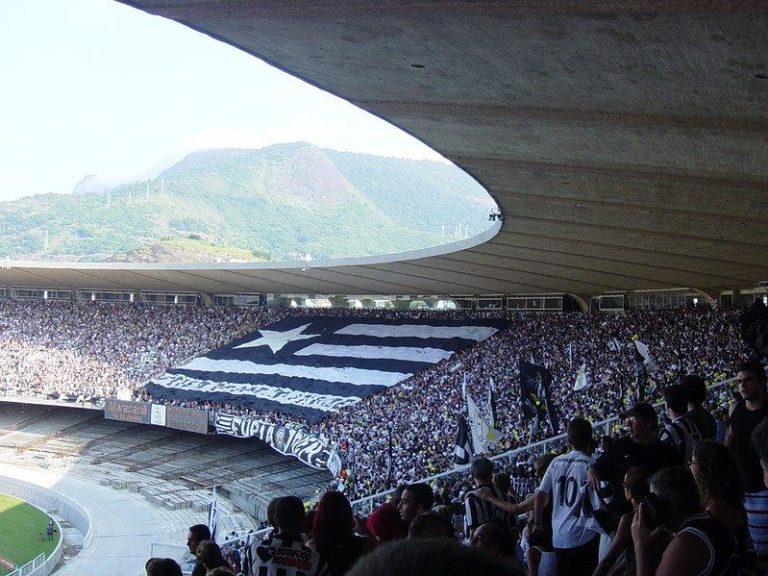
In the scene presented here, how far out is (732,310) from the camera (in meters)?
21.2

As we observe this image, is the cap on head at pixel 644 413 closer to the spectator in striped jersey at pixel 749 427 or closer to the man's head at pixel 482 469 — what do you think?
the spectator in striped jersey at pixel 749 427

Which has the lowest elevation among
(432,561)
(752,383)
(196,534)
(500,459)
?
(500,459)

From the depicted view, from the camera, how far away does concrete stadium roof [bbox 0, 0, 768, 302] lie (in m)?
4.96

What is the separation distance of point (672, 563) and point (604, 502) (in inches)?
69.5

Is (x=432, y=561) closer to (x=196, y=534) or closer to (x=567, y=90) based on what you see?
(x=196, y=534)

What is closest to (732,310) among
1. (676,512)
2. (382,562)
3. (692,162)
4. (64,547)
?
(692,162)

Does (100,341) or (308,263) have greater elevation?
(308,263)

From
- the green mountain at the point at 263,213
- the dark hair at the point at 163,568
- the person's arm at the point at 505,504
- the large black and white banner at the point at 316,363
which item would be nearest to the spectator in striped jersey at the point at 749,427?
the person's arm at the point at 505,504

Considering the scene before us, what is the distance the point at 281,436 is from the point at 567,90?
61.5ft

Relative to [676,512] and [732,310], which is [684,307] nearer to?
[732,310]

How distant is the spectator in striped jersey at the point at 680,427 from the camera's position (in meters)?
4.85

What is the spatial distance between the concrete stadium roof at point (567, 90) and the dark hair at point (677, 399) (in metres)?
1.96

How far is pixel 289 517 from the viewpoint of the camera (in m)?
3.68

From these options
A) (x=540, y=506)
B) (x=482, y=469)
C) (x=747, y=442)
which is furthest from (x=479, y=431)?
(x=747, y=442)
